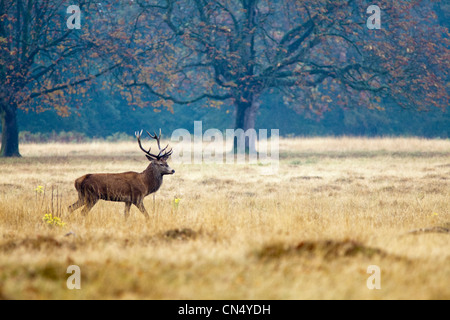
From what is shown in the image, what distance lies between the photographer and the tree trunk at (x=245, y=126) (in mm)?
26203

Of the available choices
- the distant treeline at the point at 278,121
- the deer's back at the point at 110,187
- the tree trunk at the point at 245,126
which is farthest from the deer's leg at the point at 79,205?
the distant treeline at the point at 278,121

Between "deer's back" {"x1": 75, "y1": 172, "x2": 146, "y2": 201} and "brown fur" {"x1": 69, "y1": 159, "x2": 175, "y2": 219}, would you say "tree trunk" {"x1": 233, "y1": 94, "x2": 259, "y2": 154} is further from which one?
"deer's back" {"x1": 75, "y1": 172, "x2": 146, "y2": 201}

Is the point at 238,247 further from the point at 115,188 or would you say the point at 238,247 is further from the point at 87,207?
the point at 87,207

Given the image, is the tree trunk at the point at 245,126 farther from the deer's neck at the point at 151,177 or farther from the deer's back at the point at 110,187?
the deer's back at the point at 110,187

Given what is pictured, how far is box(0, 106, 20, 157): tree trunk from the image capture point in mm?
22844

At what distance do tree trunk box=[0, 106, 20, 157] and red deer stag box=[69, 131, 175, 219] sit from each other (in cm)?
1539

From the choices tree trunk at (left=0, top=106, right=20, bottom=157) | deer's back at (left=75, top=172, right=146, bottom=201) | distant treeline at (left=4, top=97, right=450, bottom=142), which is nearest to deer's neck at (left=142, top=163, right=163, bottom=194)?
deer's back at (left=75, top=172, right=146, bottom=201)

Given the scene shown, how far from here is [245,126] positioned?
87.7ft

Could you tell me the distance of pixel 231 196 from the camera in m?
12.6

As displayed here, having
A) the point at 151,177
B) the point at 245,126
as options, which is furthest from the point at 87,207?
the point at 245,126

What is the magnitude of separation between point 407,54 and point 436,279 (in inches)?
810

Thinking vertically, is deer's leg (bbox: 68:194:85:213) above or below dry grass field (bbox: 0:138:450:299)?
above

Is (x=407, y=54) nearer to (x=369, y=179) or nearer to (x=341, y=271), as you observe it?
(x=369, y=179)

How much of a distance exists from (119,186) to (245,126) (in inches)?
722
